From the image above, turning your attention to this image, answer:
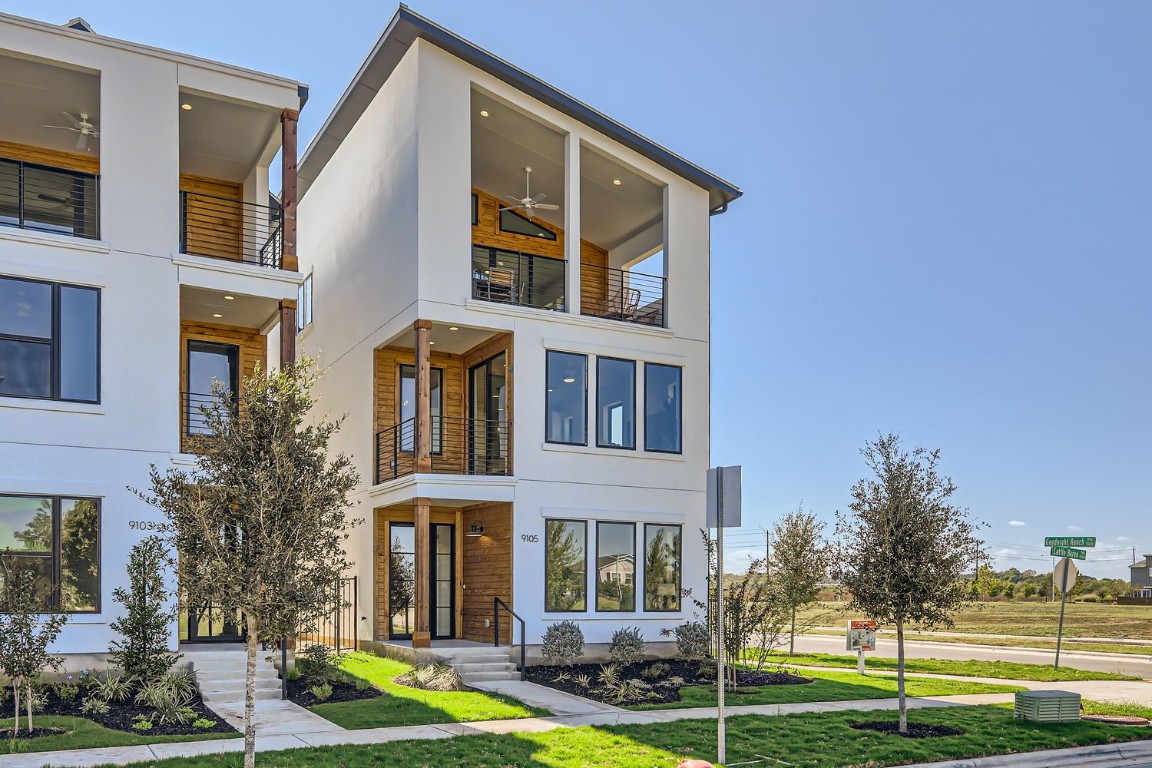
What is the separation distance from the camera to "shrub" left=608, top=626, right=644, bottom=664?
61.0 feet

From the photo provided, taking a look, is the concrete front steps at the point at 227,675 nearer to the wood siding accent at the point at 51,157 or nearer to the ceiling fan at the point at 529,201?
the wood siding accent at the point at 51,157

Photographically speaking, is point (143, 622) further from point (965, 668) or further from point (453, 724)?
point (965, 668)

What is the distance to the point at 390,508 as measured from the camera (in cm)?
2147

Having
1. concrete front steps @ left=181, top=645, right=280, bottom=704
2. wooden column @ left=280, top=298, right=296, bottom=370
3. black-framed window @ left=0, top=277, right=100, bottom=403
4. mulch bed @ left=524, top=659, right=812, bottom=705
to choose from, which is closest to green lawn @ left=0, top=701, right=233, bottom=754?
concrete front steps @ left=181, top=645, right=280, bottom=704

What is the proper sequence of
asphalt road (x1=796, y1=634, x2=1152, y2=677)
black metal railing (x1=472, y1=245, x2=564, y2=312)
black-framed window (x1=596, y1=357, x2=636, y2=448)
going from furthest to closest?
asphalt road (x1=796, y1=634, x2=1152, y2=677) → black metal railing (x1=472, y1=245, x2=564, y2=312) → black-framed window (x1=596, y1=357, x2=636, y2=448)

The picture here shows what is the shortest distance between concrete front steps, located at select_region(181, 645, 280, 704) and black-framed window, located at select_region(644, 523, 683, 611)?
8145 millimetres

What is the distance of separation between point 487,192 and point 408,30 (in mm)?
4594

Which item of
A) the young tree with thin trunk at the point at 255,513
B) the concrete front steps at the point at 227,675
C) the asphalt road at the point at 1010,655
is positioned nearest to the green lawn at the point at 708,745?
the young tree with thin trunk at the point at 255,513

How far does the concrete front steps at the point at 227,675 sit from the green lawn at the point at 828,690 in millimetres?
5579

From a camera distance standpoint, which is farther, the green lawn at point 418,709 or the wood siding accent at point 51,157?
the wood siding accent at point 51,157

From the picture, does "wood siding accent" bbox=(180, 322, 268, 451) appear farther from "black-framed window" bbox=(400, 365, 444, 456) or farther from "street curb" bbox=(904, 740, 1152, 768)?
"street curb" bbox=(904, 740, 1152, 768)

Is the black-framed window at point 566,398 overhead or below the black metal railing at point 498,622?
overhead

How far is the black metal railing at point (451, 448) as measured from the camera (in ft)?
68.6

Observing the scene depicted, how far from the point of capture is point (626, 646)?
18750 mm
